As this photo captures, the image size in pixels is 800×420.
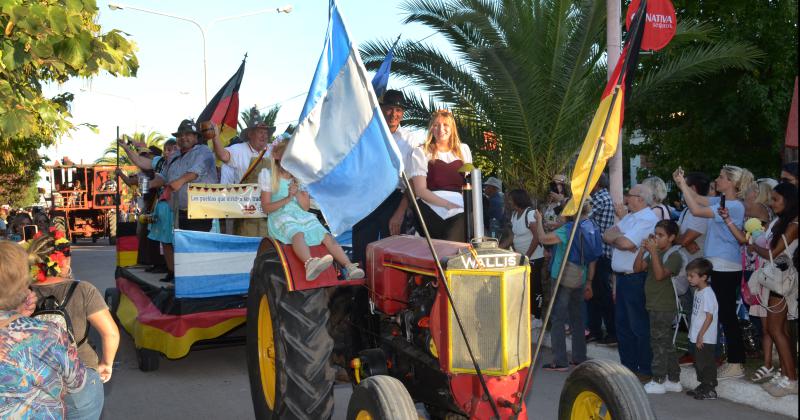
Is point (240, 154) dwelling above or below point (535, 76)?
below

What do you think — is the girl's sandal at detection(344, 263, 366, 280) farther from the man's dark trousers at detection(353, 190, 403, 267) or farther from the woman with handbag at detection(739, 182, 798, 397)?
the woman with handbag at detection(739, 182, 798, 397)

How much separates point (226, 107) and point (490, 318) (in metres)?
7.58

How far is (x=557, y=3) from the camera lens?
1108 centimetres

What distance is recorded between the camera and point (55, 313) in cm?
399

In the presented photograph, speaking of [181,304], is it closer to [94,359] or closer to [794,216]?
[94,359]

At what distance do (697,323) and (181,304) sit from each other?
445cm

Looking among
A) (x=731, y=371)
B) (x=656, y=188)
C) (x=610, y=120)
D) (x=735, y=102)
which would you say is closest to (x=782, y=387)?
(x=731, y=371)

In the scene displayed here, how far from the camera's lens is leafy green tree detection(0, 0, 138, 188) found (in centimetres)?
504

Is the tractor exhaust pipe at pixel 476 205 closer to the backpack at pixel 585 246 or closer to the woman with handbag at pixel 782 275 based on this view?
the woman with handbag at pixel 782 275

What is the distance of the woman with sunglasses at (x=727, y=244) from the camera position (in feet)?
23.0

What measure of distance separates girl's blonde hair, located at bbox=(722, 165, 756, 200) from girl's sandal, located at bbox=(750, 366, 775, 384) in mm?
1542

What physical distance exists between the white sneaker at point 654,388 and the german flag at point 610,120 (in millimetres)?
2900

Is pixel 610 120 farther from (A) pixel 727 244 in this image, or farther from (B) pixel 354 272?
(A) pixel 727 244

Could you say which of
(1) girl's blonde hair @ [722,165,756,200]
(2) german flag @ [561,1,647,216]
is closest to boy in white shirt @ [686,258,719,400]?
(1) girl's blonde hair @ [722,165,756,200]
